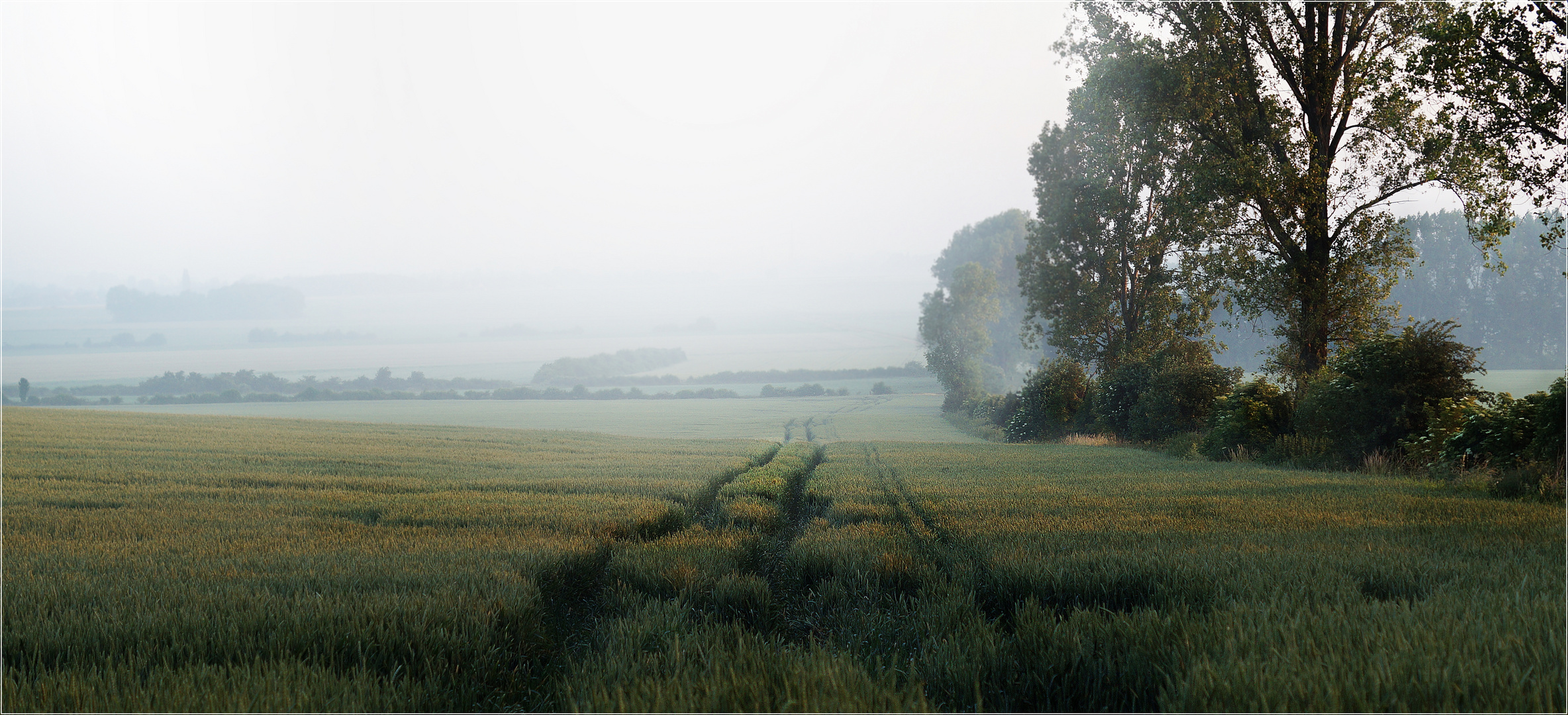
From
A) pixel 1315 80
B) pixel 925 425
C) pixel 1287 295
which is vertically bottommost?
pixel 925 425

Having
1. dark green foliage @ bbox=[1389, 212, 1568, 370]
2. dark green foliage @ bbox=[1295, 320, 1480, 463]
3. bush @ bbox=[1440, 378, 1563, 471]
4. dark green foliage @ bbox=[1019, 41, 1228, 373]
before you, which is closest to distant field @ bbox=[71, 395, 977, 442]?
dark green foliage @ bbox=[1019, 41, 1228, 373]

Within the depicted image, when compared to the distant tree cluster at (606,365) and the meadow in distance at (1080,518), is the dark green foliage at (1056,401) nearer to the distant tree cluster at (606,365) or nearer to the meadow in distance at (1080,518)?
the meadow in distance at (1080,518)

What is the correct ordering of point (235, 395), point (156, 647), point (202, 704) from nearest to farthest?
point (202, 704) → point (156, 647) → point (235, 395)

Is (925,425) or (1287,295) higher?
(1287,295)

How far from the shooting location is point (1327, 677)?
8.27ft

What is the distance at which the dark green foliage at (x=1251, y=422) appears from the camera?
650 inches

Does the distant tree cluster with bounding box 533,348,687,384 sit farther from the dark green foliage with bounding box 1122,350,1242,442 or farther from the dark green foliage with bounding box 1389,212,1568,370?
the dark green foliage with bounding box 1389,212,1568,370

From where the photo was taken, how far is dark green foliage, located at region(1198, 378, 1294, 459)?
54.2ft

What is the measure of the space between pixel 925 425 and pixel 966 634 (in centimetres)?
4463

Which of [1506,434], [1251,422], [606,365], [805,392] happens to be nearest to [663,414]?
[805,392]

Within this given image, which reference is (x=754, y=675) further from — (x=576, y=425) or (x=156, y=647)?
(x=576, y=425)

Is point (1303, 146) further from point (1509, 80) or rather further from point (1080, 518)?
point (1080, 518)

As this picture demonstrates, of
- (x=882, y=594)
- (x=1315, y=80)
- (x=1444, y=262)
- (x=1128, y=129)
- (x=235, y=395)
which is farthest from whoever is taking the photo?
(x=235, y=395)

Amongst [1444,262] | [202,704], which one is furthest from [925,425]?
[202,704]
